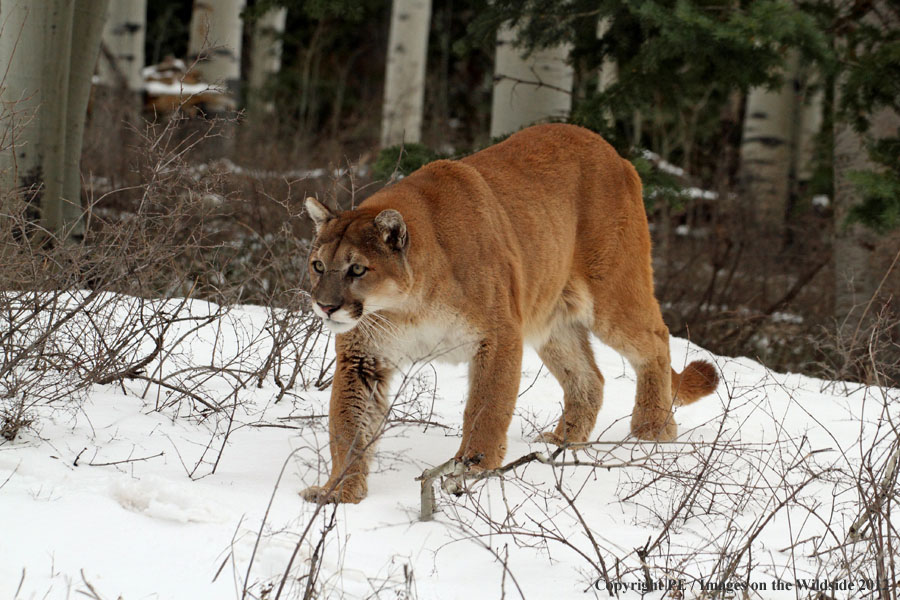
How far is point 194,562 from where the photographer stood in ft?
9.78

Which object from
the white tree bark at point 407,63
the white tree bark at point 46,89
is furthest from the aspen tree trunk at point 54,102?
the white tree bark at point 407,63

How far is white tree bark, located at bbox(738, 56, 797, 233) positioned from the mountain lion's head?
746cm

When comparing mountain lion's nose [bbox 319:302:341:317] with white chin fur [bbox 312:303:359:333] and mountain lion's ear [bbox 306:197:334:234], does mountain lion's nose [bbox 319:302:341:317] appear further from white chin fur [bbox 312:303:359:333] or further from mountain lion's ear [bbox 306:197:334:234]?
mountain lion's ear [bbox 306:197:334:234]

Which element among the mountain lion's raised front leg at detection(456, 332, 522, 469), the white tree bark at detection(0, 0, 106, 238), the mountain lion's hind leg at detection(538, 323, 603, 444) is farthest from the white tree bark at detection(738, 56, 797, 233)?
the mountain lion's raised front leg at detection(456, 332, 522, 469)

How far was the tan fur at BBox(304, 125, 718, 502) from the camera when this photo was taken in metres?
4.08

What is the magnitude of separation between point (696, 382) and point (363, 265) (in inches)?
87.7

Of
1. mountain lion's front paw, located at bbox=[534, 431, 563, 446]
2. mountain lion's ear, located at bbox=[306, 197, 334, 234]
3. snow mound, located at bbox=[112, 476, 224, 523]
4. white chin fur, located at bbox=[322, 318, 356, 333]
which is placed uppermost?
mountain lion's ear, located at bbox=[306, 197, 334, 234]

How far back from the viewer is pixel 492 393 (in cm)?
415

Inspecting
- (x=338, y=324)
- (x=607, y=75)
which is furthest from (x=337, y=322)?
(x=607, y=75)

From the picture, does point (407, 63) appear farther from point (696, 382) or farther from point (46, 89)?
point (696, 382)

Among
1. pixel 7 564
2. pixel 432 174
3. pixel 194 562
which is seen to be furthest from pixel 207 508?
pixel 432 174

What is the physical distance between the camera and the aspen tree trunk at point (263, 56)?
51.0ft

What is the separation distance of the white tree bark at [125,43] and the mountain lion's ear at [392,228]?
1009 cm

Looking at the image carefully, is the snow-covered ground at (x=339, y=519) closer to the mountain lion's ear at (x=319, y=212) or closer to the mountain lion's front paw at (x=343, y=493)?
the mountain lion's front paw at (x=343, y=493)
